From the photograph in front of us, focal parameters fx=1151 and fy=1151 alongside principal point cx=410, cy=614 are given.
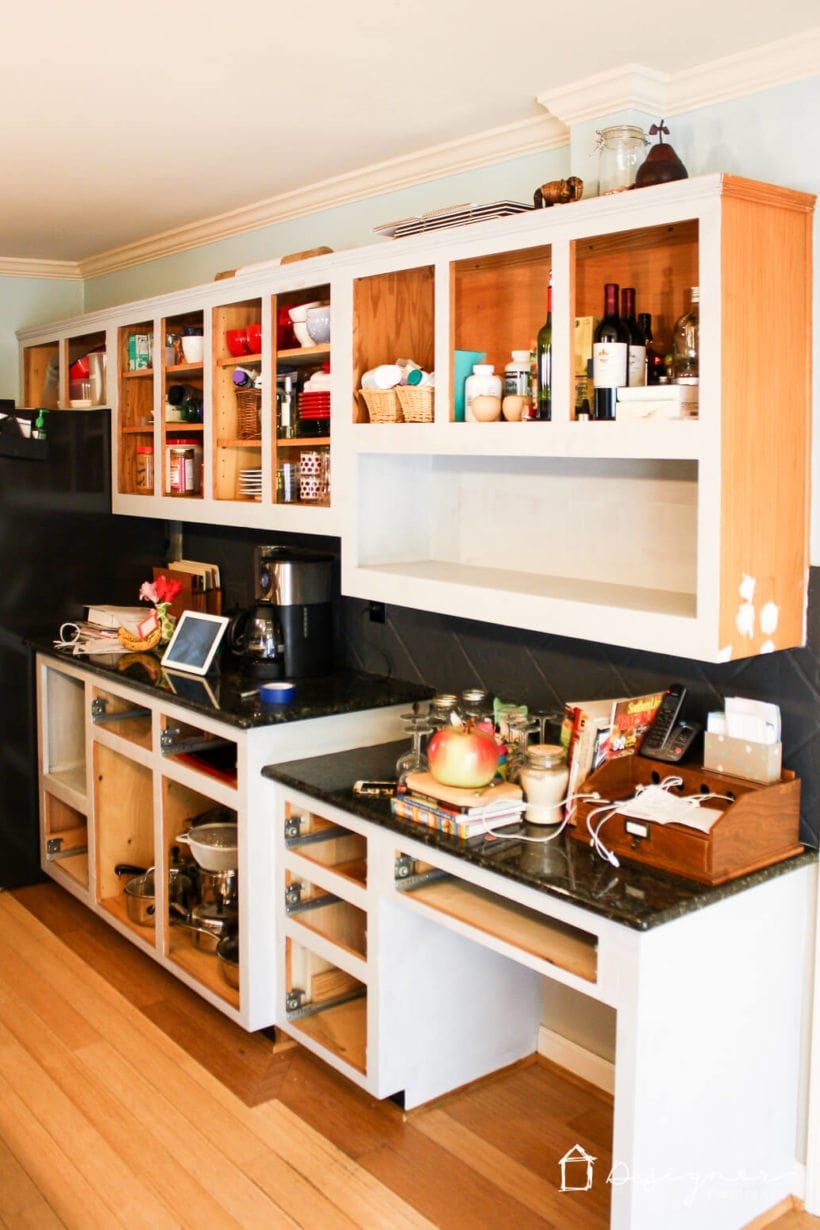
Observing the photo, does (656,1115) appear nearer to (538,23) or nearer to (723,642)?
(723,642)

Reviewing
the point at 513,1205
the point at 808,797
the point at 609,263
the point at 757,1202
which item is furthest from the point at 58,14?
the point at 757,1202

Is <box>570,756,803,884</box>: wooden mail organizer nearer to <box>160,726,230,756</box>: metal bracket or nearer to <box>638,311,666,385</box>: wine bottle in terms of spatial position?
<box>638,311,666,385</box>: wine bottle

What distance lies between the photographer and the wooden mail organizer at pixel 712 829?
2.15 metres

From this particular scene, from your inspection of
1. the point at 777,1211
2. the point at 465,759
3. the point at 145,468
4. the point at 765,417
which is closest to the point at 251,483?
the point at 145,468

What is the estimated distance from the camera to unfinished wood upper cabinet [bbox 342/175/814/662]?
2.14 meters

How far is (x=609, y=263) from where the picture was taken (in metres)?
2.47

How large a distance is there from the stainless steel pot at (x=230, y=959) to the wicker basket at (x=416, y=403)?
4.85ft

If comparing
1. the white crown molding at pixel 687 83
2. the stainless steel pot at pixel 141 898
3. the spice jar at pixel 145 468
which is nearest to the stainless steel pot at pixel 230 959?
the stainless steel pot at pixel 141 898

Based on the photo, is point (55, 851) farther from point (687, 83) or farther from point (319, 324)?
point (687, 83)

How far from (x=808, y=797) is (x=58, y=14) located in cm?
214

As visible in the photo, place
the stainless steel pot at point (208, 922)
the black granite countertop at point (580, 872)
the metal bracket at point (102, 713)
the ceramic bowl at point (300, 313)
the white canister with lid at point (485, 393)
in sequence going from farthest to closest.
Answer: the metal bracket at point (102, 713) → the stainless steel pot at point (208, 922) → the ceramic bowl at point (300, 313) → the white canister with lid at point (485, 393) → the black granite countertop at point (580, 872)

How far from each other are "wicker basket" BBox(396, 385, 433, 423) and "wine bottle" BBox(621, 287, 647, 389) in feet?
1.88

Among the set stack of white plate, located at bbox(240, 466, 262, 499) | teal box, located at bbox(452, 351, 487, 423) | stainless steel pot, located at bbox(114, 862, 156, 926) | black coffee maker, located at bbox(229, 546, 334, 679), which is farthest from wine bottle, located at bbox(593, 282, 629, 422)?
stainless steel pot, located at bbox(114, 862, 156, 926)

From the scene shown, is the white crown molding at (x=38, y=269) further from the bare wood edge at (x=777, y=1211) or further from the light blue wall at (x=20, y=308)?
the bare wood edge at (x=777, y=1211)
